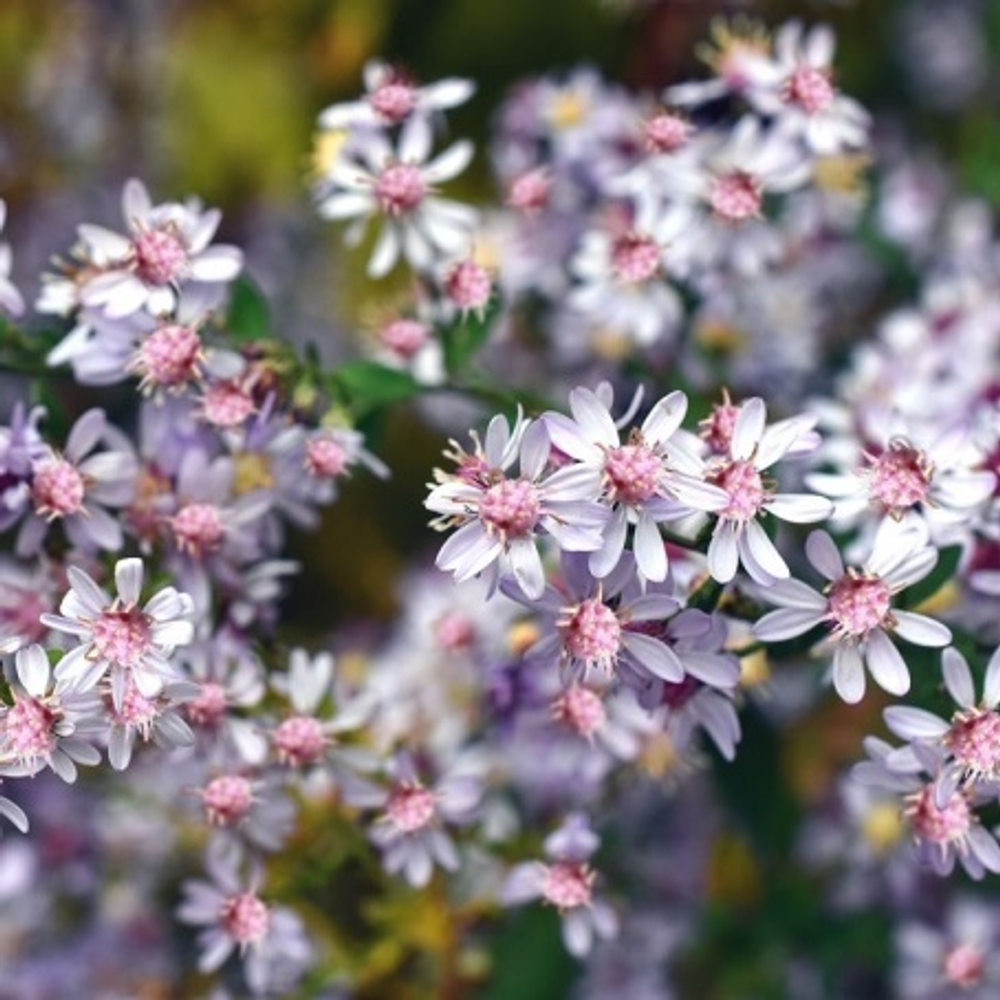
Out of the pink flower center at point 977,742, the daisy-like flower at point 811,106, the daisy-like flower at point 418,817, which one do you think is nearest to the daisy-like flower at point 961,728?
the pink flower center at point 977,742

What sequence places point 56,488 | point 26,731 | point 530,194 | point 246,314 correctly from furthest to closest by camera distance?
point 530,194, point 246,314, point 56,488, point 26,731

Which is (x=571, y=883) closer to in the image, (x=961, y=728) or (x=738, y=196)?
(x=961, y=728)

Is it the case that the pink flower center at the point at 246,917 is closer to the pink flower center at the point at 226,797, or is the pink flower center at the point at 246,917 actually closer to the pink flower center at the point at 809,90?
the pink flower center at the point at 226,797

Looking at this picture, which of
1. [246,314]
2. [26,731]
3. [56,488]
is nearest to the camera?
[26,731]

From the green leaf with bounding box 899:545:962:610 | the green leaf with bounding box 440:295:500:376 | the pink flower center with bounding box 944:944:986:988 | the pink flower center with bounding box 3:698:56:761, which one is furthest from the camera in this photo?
the pink flower center with bounding box 944:944:986:988

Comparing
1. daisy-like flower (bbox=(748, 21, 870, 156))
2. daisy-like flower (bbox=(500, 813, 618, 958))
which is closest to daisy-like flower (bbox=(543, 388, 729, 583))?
daisy-like flower (bbox=(500, 813, 618, 958))

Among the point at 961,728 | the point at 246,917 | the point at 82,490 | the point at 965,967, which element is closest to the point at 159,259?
the point at 82,490

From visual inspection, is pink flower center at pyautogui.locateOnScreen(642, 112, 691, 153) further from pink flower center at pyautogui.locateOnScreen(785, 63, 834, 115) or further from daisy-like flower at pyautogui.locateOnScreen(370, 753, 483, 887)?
daisy-like flower at pyautogui.locateOnScreen(370, 753, 483, 887)
